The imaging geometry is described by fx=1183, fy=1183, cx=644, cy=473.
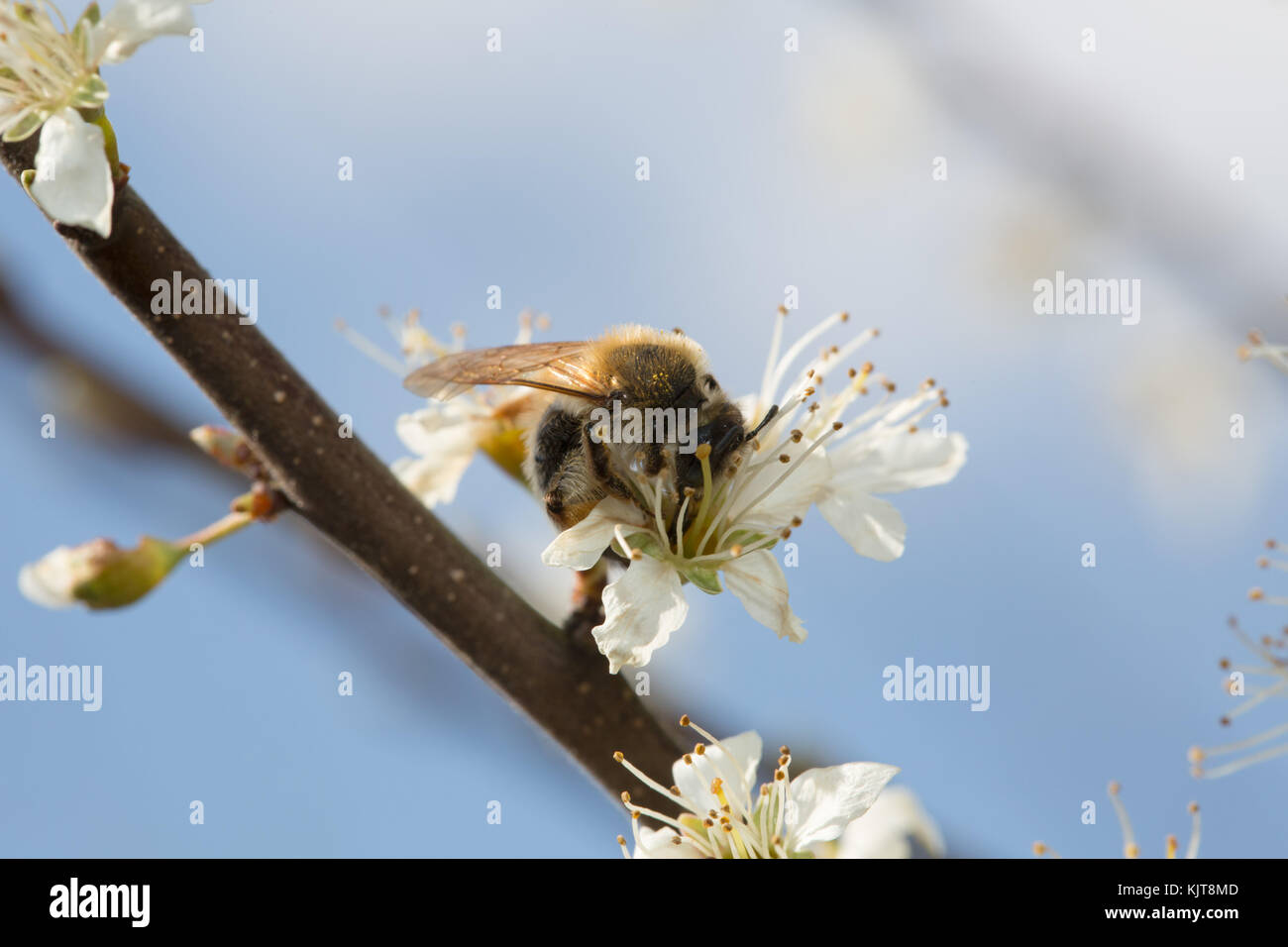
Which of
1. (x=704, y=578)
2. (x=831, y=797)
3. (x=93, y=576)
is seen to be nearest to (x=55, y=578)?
(x=93, y=576)

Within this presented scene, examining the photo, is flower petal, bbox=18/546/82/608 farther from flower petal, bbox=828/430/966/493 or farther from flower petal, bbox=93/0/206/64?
flower petal, bbox=828/430/966/493

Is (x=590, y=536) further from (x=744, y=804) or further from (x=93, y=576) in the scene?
(x=93, y=576)

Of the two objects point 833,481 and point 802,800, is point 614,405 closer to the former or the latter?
point 833,481

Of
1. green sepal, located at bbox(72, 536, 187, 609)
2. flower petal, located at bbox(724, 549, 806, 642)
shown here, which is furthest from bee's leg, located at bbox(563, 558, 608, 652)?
green sepal, located at bbox(72, 536, 187, 609)

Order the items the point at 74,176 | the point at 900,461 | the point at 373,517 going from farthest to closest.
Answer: the point at 900,461, the point at 373,517, the point at 74,176

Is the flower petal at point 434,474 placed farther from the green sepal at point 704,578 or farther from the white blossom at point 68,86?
the white blossom at point 68,86

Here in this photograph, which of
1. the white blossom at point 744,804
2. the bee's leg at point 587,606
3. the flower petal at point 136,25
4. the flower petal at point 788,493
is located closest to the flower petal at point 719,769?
the white blossom at point 744,804
